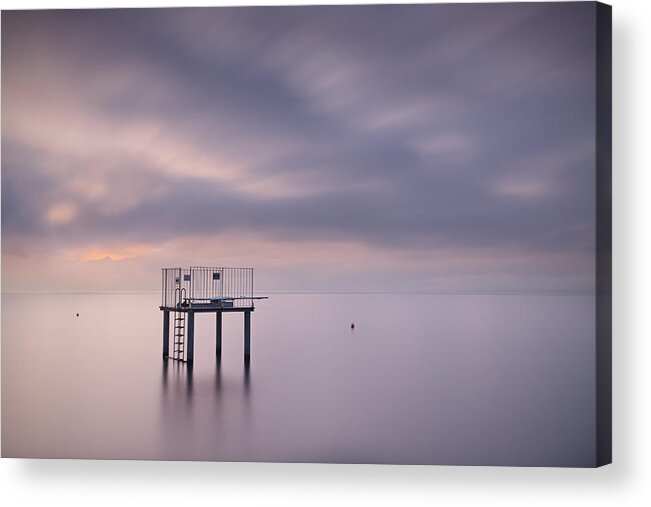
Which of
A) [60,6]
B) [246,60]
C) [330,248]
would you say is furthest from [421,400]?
[60,6]

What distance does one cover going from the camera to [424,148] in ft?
30.2

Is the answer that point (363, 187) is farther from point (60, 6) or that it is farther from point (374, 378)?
point (60, 6)

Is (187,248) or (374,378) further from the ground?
(187,248)

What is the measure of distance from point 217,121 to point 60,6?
183cm

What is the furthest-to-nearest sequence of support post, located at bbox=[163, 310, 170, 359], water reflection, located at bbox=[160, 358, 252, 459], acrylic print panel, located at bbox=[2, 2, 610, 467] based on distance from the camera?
support post, located at bbox=[163, 310, 170, 359]
water reflection, located at bbox=[160, 358, 252, 459]
acrylic print panel, located at bbox=[2, 2, 610, 467]

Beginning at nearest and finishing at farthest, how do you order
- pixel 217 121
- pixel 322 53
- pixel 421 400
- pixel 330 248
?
pixel 322 53, pixel 217 121, pixel 421 400, pixel 330 248

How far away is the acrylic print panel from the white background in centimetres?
14

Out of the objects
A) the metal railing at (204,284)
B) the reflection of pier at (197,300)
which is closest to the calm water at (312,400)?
the reflection of pier at (197,300)

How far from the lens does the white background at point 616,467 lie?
652 centimetres

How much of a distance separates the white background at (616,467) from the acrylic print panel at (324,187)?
5.5 inches

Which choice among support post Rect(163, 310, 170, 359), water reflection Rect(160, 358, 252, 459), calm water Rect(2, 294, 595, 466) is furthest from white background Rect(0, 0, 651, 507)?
support post Rect(163, 310, 170, 359)

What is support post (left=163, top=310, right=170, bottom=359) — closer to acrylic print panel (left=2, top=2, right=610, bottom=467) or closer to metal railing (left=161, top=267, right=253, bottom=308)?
metal railing (left=161, top=267, right=253, bottom=308)

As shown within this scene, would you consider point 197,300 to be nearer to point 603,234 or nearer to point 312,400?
point 312,400

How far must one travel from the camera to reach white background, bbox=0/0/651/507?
6516 millimetres
